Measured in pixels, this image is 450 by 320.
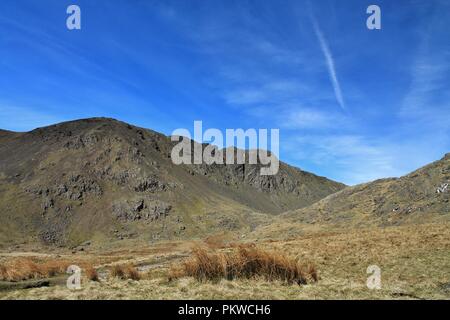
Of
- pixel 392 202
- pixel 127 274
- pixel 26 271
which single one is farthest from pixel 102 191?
pixel 127 274

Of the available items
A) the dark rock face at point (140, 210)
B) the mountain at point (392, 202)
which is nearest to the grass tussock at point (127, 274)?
the mountain at point (392, 202)

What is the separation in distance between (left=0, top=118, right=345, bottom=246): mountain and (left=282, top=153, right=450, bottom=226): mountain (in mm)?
39725

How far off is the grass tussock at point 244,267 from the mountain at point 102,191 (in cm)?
10145

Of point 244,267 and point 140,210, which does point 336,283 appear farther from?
point 140,210

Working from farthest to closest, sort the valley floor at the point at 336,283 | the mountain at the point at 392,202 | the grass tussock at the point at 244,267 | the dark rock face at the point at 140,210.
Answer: the dark rock face at the point at 140,210 < the mountain at the point at 392,202 < the grass tussock at the point at 244,267 < the valley floor at the point at 336,283

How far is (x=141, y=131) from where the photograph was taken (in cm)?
18912

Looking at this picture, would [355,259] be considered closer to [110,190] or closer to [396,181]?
[396,181]

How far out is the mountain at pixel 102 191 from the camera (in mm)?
131250

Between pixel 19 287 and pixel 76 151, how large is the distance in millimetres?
155119

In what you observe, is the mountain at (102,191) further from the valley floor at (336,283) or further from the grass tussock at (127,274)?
the grass tussock at (127,274)

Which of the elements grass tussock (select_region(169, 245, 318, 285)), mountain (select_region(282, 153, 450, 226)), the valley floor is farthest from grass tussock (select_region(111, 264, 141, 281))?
mountain (select_region(282, 153, 450, 226))

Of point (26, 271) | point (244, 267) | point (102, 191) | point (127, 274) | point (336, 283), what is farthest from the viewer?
point (102, 191)

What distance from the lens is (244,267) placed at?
15695mm

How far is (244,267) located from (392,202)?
193 feet
